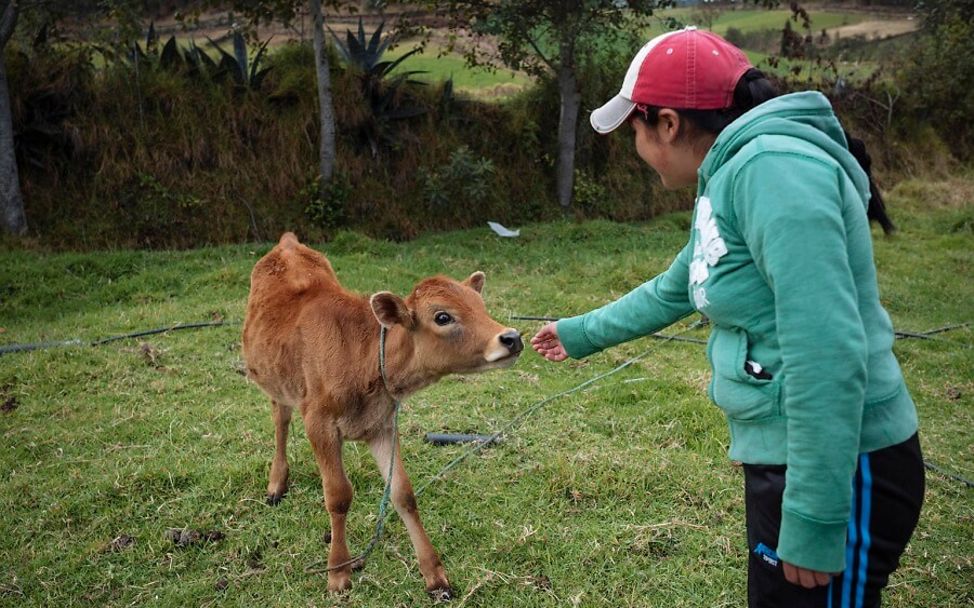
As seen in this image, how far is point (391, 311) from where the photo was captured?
3.77 m

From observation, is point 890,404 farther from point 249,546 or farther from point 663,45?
point 249,546

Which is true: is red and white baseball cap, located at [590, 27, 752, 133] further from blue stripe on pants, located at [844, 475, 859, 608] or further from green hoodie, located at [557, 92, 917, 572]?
blue stripe on pants, located at [844, 475, 859, 608]

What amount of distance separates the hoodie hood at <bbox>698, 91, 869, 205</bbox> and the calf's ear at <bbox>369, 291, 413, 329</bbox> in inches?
74.5

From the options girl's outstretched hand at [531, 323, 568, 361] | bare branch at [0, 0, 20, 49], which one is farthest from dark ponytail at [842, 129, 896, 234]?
bare branch at [0, 0, 20, 49]

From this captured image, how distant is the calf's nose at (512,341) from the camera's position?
139 inches

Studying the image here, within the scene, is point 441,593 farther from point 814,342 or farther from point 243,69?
point 243,69

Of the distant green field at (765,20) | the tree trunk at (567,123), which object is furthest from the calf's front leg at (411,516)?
the distant green field at (765,20)

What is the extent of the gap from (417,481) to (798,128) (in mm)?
3492

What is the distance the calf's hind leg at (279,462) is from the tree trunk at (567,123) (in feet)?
25.7

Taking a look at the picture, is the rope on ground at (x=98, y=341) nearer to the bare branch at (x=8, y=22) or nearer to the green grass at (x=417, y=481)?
the green grass at (x=417, y=481)

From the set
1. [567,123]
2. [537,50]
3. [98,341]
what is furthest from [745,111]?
[567,123]

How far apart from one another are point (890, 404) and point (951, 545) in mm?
2658

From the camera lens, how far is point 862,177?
2.16 metres

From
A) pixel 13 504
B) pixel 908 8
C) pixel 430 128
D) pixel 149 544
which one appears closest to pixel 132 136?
pixel 430 128
